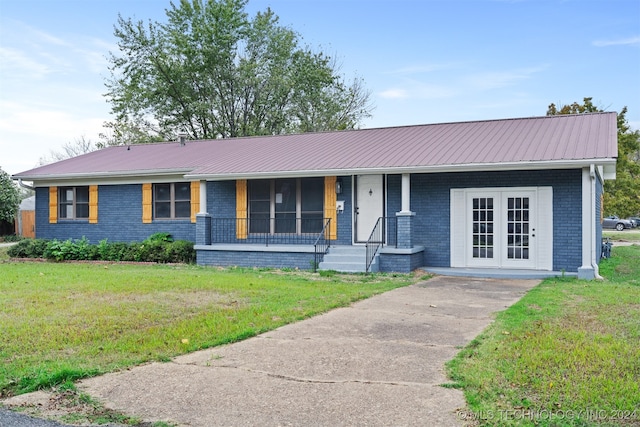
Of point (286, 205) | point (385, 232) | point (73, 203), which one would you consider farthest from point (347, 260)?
point (73, 203)

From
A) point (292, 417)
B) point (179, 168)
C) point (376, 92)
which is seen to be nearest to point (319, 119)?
point (376, 92)

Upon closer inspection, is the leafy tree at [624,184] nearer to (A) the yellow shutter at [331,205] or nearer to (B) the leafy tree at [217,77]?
(B) the leafy tree at [217,77]

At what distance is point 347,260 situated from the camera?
13859 mm

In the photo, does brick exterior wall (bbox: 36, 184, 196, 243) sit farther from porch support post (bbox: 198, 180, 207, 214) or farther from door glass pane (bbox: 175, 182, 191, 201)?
porch support post (bbox: 198, 180, 207, 214)

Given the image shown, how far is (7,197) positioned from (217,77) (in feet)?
42.3

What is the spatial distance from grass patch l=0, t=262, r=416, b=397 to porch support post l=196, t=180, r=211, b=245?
237cm

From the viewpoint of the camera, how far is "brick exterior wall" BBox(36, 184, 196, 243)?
56.9ft

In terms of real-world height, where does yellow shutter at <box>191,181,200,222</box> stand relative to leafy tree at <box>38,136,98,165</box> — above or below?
below

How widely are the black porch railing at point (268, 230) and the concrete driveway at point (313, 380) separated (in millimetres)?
7946

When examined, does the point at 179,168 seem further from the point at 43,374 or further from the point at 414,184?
the point at 43,374

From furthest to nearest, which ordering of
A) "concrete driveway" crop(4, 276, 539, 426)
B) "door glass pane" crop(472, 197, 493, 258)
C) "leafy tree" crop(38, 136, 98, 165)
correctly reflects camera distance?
"leafy tree" crop(38, 136, 98, 165) < "door glass pane" crop(472, 197, 493, 258) < "concrete driveway" crop(4, 276, 539, 426)

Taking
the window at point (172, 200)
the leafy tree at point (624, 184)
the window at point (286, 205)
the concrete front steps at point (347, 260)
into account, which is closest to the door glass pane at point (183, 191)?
the window at point (172, 200)

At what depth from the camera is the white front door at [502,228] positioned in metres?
13.1

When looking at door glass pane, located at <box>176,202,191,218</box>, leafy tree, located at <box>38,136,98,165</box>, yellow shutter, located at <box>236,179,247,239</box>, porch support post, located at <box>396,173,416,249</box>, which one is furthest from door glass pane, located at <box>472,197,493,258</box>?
leafy tree, located at <box>38,136,98,165</box>
